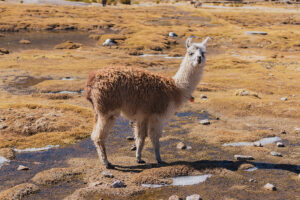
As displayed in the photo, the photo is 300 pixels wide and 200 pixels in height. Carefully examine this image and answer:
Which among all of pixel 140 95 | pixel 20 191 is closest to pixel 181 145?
pixel 140 95

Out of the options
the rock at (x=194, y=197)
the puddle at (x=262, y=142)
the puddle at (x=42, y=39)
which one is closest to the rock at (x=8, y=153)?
the rock at (x=194, y=197)

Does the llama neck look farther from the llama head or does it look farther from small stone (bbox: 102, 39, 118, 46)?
small stone (bbox: 102, 39, 118, 46)

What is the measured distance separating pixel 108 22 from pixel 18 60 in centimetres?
2613

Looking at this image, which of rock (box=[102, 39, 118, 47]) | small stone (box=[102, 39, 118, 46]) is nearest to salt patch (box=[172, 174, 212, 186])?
rock (box=[102, 39, 118, 47])

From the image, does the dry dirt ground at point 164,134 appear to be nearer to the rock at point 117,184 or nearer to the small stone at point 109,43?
the rock at point 117,184

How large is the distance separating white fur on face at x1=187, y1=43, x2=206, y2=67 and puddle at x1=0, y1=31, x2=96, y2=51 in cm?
2569

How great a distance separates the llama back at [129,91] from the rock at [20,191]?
7.38ft

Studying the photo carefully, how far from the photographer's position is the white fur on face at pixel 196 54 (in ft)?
→ 24.7

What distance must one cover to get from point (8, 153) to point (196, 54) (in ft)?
19.1

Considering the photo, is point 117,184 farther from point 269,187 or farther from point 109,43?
point 109,43

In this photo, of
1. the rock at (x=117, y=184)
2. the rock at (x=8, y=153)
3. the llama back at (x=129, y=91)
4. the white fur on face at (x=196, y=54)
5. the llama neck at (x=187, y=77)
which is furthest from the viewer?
the rock at (x=8, y=153)

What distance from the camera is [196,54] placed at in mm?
7555

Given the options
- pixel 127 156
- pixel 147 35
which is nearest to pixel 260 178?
pixel 127 156

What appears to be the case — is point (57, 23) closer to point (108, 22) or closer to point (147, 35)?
point (108, 22)
